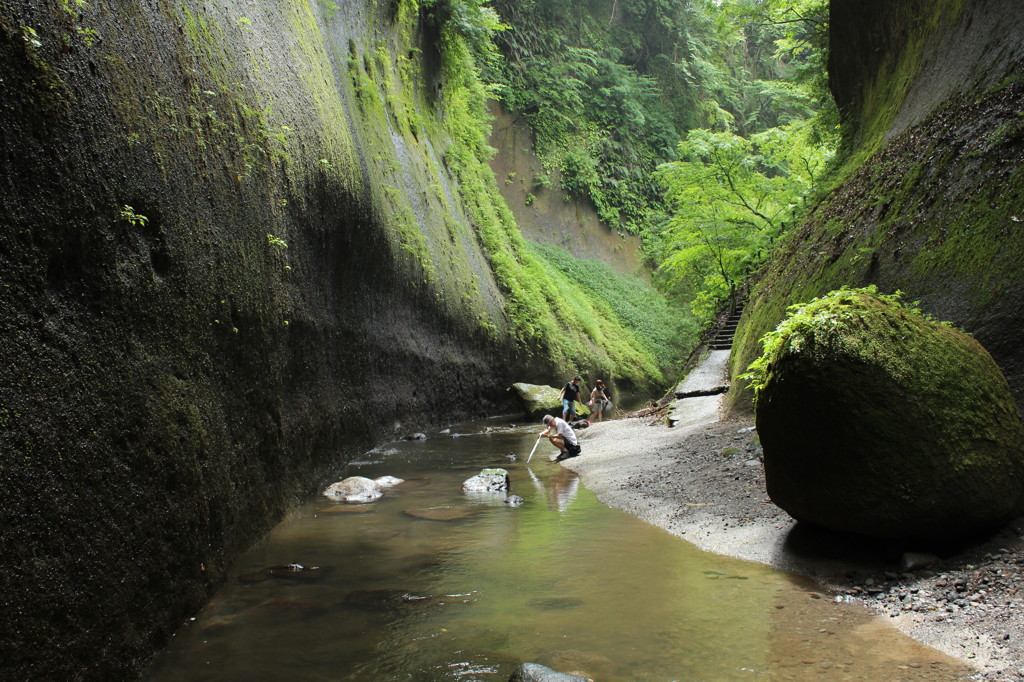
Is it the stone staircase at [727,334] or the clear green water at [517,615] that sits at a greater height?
the stone staircase at [727,334]

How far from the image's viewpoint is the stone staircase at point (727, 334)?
21.3 m

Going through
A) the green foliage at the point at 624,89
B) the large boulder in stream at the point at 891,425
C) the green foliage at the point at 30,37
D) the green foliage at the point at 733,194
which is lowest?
the large boulder in stream at the point at 891,425

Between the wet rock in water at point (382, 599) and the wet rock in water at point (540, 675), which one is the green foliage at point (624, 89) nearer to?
the wet rock in water at point (382, 599)

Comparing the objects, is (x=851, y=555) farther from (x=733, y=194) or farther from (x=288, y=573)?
(x=733, y=194)

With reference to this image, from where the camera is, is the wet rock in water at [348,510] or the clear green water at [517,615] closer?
the clear green water at [517,615]

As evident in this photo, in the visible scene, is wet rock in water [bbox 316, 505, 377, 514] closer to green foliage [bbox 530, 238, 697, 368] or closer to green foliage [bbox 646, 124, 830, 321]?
green foliage [bbox 646, 124, 830, 321]

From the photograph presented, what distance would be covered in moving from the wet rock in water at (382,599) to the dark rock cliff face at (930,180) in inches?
218

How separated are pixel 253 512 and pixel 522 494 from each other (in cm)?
426

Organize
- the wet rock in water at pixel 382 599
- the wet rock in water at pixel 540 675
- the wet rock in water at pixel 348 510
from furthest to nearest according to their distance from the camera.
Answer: the wet rock in water at pixel 348 510 < the wet rock in water at pixel 382 599 < the wet rock in water at pixel 540 675

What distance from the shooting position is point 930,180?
816 centimetres

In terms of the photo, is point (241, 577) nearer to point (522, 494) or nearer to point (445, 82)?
point (522, 494)

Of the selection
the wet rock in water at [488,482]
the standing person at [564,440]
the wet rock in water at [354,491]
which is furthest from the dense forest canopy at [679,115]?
the wet rock in water at [354,491]

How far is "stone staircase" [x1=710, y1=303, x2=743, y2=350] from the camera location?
69.9ft

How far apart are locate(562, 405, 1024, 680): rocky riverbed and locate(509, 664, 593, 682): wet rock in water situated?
216 cm
